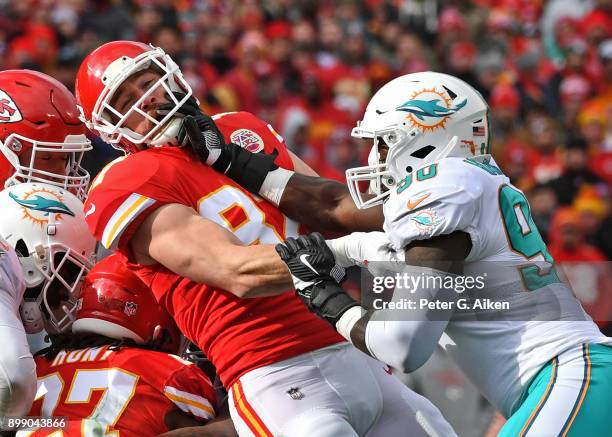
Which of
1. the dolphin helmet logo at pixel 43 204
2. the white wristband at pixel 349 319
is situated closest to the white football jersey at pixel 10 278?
the dolphin helmet logo at pixel 43 204

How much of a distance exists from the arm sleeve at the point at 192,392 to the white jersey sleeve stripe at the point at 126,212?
649 millimetres

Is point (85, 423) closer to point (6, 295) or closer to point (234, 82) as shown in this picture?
point (6, 295)

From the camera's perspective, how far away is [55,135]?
469cm

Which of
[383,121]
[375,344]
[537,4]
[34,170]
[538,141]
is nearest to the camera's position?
[375,344]

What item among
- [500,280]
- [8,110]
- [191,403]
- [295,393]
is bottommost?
[191,403]

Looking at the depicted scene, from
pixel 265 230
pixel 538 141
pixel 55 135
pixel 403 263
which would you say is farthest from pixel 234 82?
pixel 403 263

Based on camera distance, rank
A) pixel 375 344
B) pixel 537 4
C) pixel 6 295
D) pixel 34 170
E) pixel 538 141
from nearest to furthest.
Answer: pixel 375 344, pixel 6 295, pixel 34 170, pixel 538 141, pixel 537 4

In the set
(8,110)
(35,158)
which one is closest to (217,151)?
(35,158)

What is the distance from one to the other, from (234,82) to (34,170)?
6118 millimetres

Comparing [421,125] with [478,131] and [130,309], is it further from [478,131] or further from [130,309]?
[130,309]

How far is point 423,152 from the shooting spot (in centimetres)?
364

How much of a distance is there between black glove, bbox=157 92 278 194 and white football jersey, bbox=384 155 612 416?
0.76 meters

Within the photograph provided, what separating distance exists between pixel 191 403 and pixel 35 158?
1.36m

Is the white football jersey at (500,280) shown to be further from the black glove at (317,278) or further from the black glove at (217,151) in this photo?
the black glove at (217,151)
